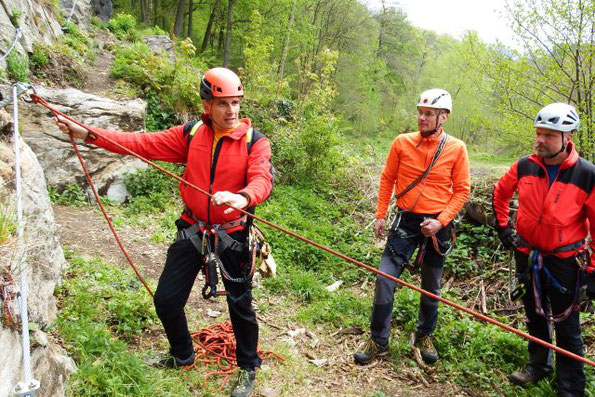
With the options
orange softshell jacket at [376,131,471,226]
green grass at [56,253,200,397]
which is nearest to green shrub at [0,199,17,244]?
green grass at [56,253,200,397]

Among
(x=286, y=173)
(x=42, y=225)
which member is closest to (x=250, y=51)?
(x=286, y=173)

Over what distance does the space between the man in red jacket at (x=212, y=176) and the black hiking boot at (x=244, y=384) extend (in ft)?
0.05

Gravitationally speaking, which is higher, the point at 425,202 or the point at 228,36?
the point at 228,36

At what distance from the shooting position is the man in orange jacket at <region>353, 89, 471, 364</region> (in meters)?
3.96

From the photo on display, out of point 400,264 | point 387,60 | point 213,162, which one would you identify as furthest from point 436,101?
point 387,60

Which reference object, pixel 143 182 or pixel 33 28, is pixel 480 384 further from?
pixel 33 28

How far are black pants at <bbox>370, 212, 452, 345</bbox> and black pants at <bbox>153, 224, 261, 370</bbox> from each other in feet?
4.69

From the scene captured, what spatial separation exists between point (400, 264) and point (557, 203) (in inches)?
59.8

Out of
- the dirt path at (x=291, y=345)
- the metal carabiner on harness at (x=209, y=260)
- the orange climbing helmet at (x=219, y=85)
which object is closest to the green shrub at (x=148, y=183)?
the dirt path at (x=291, y=345)

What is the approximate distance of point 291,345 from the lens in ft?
14.5

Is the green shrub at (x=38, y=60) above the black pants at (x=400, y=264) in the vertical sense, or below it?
above

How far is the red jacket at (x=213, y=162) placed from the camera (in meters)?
2.97

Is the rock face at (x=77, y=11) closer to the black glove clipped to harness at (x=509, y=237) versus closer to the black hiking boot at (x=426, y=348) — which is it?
the black hiking boot at (x=426, y=348)

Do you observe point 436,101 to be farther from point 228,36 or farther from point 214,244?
point 228,36
